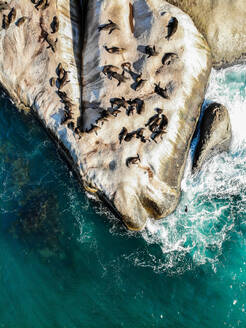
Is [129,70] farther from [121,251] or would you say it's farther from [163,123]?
[121,251]

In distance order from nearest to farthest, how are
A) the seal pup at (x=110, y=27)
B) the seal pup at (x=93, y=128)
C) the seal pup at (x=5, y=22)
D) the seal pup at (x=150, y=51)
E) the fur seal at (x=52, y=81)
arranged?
1. the seal pup at (x=150, y=51)
2. the seal pup at (x=93, y=128)
3. the seal pup at (x=110, y=27)
4. the fur seal at (x=52, y=81)
5. the seal pup at (x=5, y=22)

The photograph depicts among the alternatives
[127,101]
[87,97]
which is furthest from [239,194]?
[87,97]

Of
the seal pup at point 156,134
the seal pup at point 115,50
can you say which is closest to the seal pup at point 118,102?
the seal pup at point 156,134

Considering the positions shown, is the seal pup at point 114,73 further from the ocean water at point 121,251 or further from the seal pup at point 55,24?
the ocean water at point 121,251

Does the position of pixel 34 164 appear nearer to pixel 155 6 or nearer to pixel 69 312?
pixel 69 312

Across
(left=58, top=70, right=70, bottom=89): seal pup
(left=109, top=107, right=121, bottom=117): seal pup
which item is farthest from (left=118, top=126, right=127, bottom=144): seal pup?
(left=58, top=70, right=70, bottom=89): seal pup

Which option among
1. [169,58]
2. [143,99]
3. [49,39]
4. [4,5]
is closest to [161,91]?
[143,99]

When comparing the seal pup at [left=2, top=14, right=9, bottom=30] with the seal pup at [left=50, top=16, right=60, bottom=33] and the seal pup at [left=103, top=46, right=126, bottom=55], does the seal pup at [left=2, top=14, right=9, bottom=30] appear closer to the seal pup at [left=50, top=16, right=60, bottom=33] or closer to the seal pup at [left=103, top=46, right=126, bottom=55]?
the seal pup at [left=50, top=16, right=60, bottom=33]
